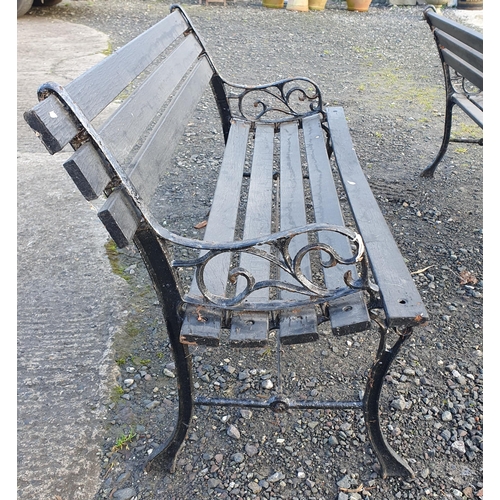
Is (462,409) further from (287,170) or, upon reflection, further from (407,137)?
(407,137)

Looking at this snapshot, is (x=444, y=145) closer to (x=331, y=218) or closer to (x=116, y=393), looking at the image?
(x=331, y=218)

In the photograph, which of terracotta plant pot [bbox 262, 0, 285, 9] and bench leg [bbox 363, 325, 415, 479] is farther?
terracotta plant pot [bbox 262, 0, 285, 9]

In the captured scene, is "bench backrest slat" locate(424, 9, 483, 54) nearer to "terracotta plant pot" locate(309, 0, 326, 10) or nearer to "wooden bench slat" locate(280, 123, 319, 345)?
"wooden bench slat" locate(280, 123, 319, 345)

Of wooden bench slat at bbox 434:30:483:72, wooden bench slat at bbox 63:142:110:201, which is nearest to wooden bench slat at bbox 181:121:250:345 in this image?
wooden bench slat at bbox 63:142:110:201

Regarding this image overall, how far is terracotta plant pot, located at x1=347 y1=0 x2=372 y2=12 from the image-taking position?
962 centimetres

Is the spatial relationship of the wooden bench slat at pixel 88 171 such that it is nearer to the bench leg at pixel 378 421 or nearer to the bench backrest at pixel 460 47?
the bench leg at pixel 378 421

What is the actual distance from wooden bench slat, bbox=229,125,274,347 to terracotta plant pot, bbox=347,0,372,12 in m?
7.99

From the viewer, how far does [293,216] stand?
81.2 inches

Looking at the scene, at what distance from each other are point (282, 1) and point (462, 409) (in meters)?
9.20

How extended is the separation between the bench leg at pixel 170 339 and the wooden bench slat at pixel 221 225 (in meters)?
0.07

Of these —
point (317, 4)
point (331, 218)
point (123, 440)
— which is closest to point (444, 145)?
point (331, 218)

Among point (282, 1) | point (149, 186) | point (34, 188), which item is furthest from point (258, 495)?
point (282, 1)

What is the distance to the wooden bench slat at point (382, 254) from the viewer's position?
4.68 ft

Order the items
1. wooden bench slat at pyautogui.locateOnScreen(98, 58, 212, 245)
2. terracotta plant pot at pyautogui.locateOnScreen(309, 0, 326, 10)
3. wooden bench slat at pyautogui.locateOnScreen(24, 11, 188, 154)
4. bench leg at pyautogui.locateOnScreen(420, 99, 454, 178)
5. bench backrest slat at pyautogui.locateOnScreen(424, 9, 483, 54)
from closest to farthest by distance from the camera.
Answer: wooden bench slat at pyautogui.locateOnScreen(24, 11, 188, 154) < wooden bench slat at pyautogui.locateOnScreen(98, 58, 212, 245) < bench backrest slat at pyautogui.locateOnScreen(424, 9, 483, 54) < bench leg at pyautogui.locateOnScreen(420, 99, 454, 178) < terracotta plant pot at pyautogui.locateOnScreen(309, 0, 326, 10)
